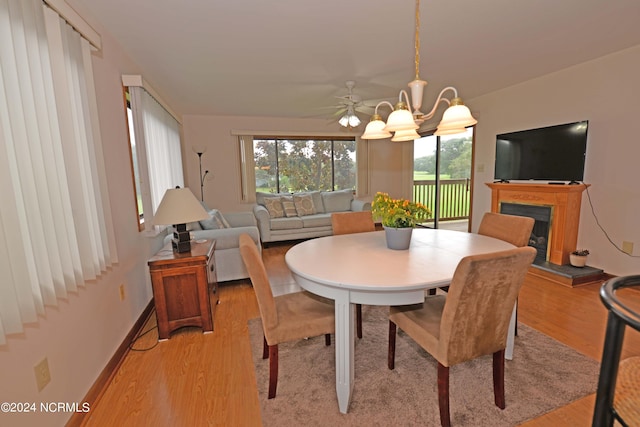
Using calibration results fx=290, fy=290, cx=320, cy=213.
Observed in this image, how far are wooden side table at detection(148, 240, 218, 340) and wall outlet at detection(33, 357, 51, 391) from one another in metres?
0.83

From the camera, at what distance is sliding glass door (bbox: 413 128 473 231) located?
5656 millimetres

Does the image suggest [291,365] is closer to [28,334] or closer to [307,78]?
[28,334]

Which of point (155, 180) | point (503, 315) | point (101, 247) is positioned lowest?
point (503, 315)

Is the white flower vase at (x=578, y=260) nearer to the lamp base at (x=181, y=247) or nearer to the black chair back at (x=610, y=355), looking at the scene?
the black chair back at (x=610, y=355)

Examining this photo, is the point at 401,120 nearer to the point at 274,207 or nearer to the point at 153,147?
the point at 153,147

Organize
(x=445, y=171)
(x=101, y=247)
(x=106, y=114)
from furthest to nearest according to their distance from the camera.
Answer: (x=445, y=171), (x=106, y=114), (x=101, y=247)

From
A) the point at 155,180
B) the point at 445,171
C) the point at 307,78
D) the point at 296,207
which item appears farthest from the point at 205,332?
the point at 445,171

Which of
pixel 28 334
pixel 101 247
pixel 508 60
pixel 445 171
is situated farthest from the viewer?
pixel 445 171

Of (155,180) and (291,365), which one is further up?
(155,180)

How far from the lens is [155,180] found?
2959 millimetres

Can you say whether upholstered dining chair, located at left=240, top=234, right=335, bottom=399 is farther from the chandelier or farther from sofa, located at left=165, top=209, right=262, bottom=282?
sofa, located at left=165, top=209, right=262, bottom=282

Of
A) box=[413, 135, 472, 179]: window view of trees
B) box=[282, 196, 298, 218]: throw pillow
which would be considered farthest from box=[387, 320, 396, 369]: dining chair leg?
box=[413, 135, 472, 179]: window view of trees

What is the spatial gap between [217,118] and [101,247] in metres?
4.07

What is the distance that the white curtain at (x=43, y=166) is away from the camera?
111 centimetres
